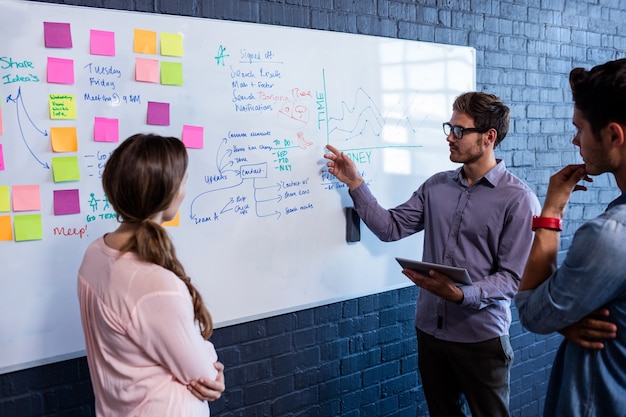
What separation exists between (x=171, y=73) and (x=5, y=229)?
0.71 m

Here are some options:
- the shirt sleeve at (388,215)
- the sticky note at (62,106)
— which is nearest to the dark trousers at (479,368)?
the shirt sleeve at (388,215)

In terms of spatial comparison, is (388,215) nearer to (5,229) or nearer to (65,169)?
(65,169)

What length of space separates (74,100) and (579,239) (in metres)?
1.45

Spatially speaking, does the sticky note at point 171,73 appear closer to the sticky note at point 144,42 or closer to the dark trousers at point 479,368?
the sticky note at point 144,42

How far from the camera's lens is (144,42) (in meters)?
1.89

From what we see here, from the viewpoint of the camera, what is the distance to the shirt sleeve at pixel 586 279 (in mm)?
1163

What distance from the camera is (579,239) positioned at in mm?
1207

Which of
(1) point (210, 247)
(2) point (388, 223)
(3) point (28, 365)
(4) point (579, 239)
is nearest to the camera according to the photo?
(4) point (579, 239)

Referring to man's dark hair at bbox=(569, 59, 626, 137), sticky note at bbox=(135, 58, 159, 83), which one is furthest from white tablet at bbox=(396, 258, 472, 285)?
sticky note at bbox=(135, 58, 159, 83)

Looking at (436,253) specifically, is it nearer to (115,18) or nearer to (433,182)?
(433,182)

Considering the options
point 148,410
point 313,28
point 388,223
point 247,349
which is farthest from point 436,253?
point 148,410

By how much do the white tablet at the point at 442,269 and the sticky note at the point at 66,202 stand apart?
1.08 meters

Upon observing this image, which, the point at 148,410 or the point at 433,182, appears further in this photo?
the point at 433,182

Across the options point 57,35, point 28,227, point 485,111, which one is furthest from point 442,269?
point 57,35
